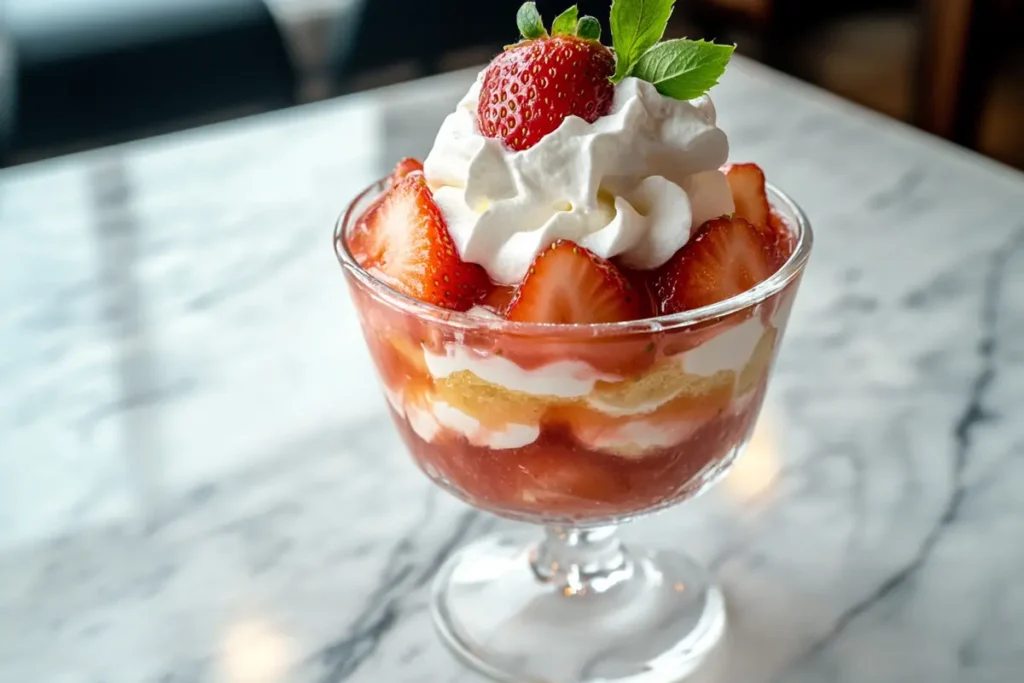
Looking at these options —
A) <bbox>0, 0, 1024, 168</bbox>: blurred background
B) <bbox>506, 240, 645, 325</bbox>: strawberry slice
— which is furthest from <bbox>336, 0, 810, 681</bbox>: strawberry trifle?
<bbox>0, 0, 1024, 168</bbox>: blurred background

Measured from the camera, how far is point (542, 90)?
2.31 ft

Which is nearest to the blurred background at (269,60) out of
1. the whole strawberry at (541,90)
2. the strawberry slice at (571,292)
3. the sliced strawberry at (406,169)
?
the sliced strawberry at (406,169)

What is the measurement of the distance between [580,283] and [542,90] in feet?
0.50

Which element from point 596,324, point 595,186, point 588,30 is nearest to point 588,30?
point 588,30

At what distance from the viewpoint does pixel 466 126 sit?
0.75 metres

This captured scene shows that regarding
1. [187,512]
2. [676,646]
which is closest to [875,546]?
[676,646]

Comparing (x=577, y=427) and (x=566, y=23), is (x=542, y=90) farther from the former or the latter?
(x=577, y=427)

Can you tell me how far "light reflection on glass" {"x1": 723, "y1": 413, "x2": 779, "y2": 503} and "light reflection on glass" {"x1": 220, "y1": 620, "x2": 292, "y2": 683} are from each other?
0.40 metres

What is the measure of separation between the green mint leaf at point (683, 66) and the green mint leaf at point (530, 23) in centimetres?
8

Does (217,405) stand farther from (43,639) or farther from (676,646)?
(676,646)

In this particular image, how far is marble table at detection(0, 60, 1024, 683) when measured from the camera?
0.80 meters

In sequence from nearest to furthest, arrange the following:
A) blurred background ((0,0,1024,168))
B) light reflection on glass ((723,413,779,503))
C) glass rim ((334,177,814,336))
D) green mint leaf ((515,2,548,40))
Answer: glass rim ((334,177,814,336)) < green mint leaf ((515,2,548,40)) < light reflection on glass ((723,413,779,503)) < blurred background ((0,0,1024,168))

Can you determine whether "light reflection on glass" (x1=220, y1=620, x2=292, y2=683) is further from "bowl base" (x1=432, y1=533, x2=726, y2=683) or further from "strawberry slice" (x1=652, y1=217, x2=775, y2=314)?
"strawberry slice" (x1=652, y1=217, x2=775, y2=314)

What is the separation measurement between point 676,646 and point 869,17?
3165mm
